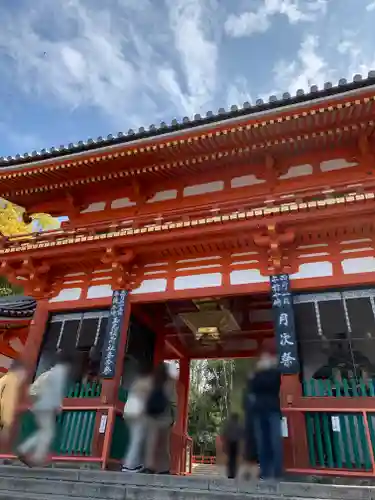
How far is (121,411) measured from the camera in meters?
7.92

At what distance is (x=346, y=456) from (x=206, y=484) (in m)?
2.71

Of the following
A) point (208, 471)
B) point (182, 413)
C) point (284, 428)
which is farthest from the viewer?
point (208, 471)

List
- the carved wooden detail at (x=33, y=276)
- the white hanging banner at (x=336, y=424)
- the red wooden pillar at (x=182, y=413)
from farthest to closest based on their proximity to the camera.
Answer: the red wooden pillar at (x=182, y=413)
the carved wooden detail at (x=33, y=276)
the white hanging banner at (x=336, y=424)

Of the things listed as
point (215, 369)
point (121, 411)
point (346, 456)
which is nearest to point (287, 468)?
point (346, 456)

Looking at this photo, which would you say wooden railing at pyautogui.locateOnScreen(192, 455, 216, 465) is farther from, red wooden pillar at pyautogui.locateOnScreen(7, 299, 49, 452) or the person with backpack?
the person with backpack

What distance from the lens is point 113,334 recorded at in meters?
8.38

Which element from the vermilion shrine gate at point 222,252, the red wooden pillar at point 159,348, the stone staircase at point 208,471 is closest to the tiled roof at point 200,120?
the vermilion shrine gate at point 222,252

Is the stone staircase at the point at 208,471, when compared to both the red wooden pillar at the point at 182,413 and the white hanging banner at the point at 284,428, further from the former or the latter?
the white hanging banner at the point at 284,428

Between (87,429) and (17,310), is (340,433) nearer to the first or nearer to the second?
(87,429)

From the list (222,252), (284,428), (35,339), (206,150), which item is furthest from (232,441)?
(206,150)

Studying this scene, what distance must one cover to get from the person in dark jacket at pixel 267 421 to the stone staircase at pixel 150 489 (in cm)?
96

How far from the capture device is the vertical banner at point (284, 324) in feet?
23.0

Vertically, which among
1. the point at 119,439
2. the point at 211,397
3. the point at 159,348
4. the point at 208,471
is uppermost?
the point at 211,397

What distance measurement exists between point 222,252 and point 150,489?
5206 millimetres
